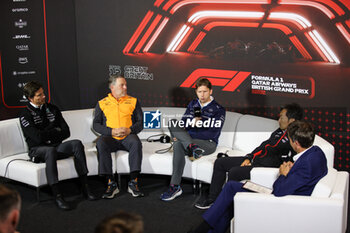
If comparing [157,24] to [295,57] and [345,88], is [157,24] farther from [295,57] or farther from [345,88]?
[345,88]

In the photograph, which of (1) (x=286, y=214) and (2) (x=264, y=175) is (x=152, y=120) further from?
(1) (x=286, y=214)

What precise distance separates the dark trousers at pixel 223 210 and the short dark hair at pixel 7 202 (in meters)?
1.93

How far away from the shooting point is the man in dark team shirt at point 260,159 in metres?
4.26

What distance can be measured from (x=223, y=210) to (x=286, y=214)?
1.78 feet

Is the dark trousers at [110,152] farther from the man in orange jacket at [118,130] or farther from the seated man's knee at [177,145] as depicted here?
the seated man's knee at [177,145]

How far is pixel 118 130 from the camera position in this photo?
5129 mm

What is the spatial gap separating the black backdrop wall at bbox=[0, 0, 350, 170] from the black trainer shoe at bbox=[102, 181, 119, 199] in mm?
1787

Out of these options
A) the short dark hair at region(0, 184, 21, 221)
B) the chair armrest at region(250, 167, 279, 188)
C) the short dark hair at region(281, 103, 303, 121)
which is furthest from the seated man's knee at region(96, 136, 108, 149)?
the short dark hair at region(0, 184, 21, 221)

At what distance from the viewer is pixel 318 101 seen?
5.19m

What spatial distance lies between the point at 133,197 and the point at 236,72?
2000 mm

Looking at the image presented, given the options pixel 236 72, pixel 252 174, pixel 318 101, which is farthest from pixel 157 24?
pixel 252 174

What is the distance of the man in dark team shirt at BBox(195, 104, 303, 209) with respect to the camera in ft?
14.0

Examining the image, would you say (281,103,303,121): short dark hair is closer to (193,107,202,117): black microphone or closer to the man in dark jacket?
(193,107,202,117): black microphone

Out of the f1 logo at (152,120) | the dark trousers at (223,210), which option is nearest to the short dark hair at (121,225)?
the dark trousers at (223,210)
